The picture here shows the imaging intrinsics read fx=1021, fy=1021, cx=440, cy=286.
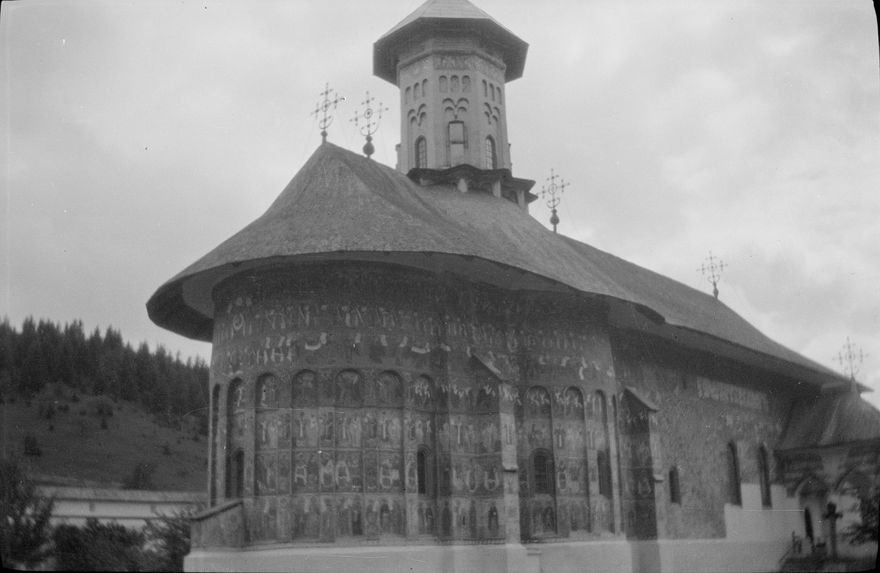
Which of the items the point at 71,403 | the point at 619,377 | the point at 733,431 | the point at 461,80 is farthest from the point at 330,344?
the point at 71,403

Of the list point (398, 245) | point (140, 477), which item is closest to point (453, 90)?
point (398, 245)

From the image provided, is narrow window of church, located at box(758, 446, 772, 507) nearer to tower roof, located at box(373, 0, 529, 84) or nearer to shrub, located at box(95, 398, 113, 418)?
tower roof, located at box(373, 0, 529, 84)

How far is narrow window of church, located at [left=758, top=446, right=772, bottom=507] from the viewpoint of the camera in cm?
2906

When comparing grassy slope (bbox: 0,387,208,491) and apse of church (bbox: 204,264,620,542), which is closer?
apse of church (bbox: 204,264,620,542)

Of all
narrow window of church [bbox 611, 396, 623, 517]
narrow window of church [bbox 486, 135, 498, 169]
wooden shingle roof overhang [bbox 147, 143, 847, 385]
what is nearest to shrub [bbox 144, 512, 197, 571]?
wooden shingle roof overhang [bbox 147, 143, 847, 385]

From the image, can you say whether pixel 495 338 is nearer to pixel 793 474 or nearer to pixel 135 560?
pixel 135 560

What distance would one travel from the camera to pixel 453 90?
27.0 meters

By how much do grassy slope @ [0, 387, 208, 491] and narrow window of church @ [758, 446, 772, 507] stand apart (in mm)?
23817

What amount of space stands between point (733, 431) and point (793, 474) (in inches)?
130

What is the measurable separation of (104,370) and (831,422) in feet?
100.0

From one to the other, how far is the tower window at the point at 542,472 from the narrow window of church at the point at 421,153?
373 inches

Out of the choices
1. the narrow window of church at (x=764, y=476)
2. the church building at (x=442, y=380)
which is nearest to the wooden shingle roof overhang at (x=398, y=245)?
the church building at (x=442, y=380)

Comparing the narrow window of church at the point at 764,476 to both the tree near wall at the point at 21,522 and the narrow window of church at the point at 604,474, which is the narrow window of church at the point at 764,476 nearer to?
the narrow window of church at the point at 604,474

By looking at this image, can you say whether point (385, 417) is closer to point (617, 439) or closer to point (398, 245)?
point (398, 245)
